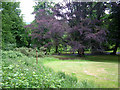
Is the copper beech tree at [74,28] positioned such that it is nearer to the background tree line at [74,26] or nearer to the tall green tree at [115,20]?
the background tree line at [74,26]

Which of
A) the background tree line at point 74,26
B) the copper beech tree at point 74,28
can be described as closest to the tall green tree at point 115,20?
the background tree line at point 74,26

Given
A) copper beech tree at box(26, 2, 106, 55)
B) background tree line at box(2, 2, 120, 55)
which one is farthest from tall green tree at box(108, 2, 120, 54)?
copper beech tree at box(26, 2, 106, 55)

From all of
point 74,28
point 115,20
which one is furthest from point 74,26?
point 115,20

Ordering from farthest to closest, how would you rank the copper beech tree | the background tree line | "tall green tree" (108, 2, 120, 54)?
the copper beech tree
the background tree line
"tall green tree" (108, 2, 120, 54)

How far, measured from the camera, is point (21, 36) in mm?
6391

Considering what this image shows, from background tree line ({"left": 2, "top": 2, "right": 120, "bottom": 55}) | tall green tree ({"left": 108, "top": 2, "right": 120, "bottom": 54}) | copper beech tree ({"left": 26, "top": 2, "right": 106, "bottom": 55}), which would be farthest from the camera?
copper beech tree ({"left": 26, "top": 2, "right": 106, "bottom": 55})

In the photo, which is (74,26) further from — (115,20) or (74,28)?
(115,20)

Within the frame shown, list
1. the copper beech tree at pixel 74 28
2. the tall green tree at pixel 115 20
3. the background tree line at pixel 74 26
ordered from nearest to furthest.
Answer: the tall green tree at pixel 115 20, the background tree line at pixel 74 26, the copper beech tree at pixel 74 28

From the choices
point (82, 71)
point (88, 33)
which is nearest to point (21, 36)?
point (88, 33)

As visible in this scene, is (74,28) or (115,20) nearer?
(115,20)

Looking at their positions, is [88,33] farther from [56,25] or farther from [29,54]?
[29,54]

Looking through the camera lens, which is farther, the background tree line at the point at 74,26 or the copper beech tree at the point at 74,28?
the copper beech tree at the point at 74,28

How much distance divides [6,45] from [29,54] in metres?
1.44

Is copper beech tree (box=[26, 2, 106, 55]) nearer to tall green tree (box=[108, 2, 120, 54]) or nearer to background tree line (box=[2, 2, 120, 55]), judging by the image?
background tree line (box=[2, 2, 120, 55])
